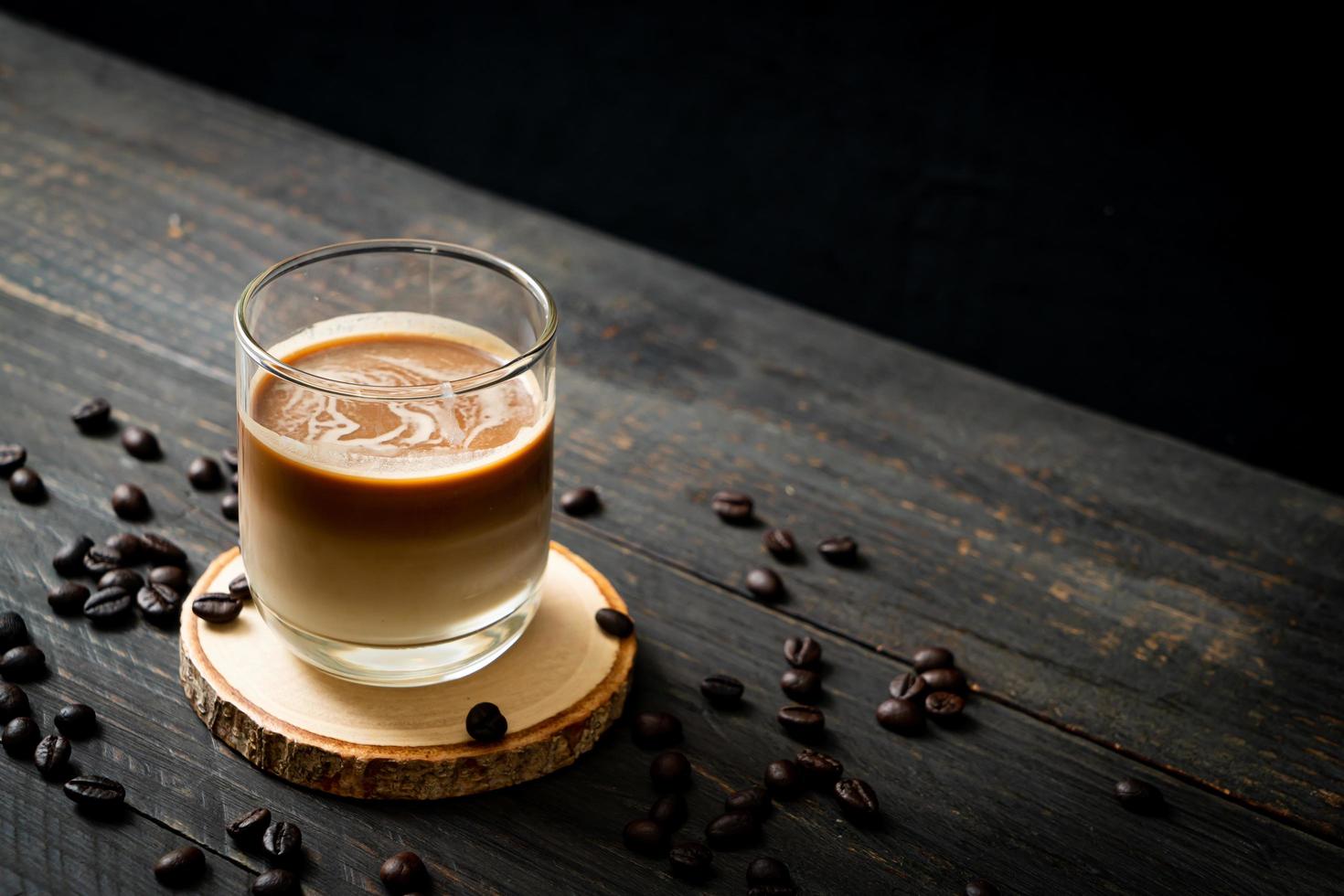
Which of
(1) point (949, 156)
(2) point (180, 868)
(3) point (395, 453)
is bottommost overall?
(2) point (180, 868)

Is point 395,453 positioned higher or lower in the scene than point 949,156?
higher

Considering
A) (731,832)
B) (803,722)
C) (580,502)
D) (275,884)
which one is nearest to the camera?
(275,884)

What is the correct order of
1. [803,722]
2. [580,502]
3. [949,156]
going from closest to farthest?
1. [803,722]
2. [580,502]
3. [949,156]

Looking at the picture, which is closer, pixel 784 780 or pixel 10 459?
pixel 784 780

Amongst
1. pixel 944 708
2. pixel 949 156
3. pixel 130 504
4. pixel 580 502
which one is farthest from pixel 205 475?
pixel 949 156

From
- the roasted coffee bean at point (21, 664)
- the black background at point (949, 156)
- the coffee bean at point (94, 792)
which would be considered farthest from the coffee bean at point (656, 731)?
the black background at point (949, 156)

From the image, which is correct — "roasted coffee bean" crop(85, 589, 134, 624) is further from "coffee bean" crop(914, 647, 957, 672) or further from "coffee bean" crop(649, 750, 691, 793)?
"coffee bean" crop(914, 647, 957, 672)

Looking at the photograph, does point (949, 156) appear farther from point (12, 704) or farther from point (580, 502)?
point (12, 704)
